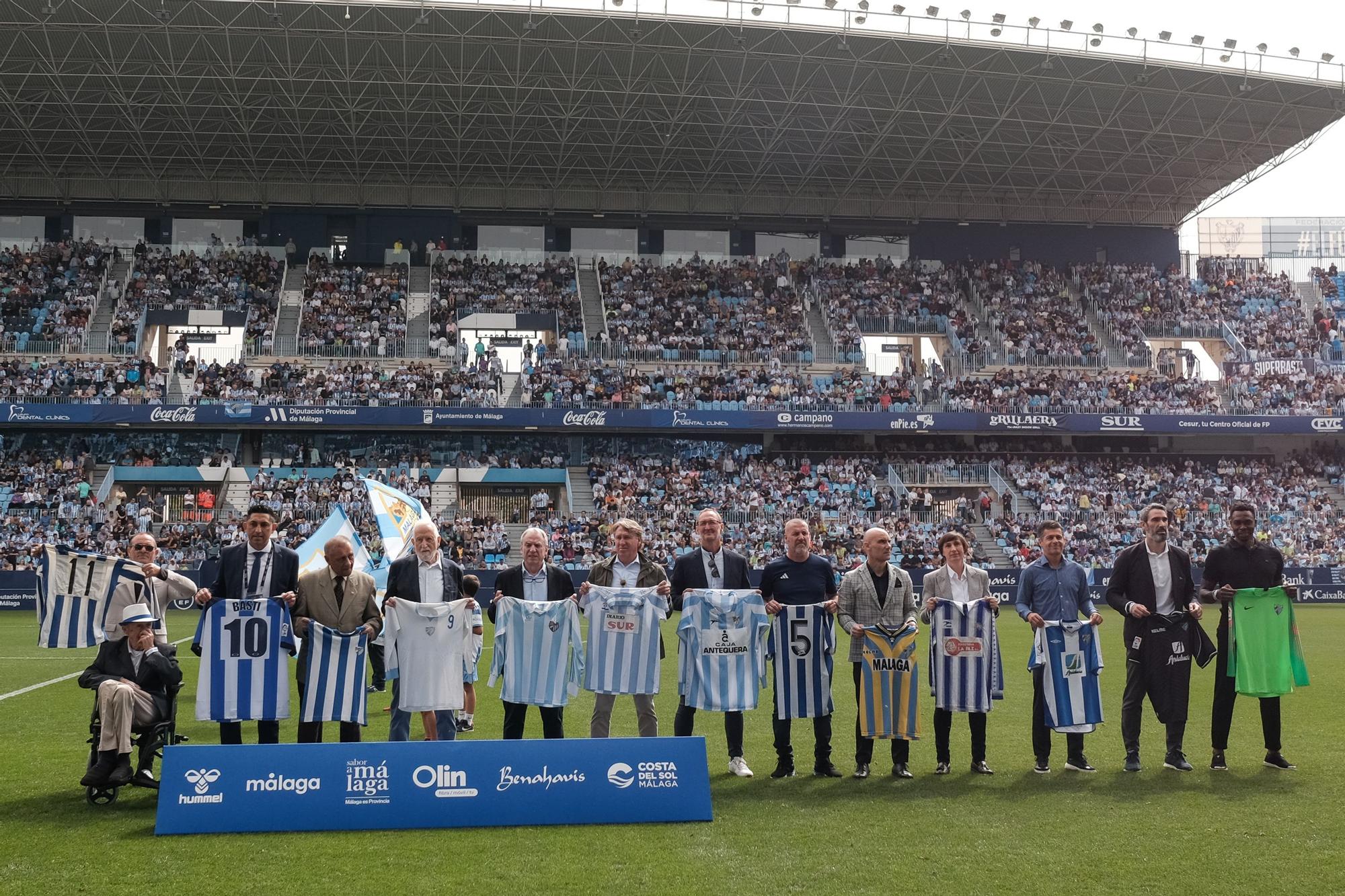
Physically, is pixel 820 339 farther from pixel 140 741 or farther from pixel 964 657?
pixel 140 741

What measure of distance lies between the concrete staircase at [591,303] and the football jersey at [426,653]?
32.9 metres

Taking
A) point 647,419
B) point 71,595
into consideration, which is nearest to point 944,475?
point 647,419

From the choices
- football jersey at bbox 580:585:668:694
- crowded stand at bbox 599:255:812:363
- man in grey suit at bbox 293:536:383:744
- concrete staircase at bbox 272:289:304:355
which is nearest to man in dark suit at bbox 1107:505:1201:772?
football jersey at bbox 580:585:668:694

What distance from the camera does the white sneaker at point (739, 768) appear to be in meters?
9.47

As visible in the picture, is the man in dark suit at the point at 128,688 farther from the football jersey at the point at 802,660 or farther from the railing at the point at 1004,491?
the railing at the point at 1004,491

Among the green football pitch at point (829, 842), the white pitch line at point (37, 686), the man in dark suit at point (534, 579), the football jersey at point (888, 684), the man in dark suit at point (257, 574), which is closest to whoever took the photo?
the green football pitch at point (829, 842)

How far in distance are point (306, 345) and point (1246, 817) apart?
36.6m

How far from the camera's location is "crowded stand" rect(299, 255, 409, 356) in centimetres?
4078

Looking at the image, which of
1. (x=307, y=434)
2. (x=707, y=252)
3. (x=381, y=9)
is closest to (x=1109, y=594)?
(x=381, y=9)

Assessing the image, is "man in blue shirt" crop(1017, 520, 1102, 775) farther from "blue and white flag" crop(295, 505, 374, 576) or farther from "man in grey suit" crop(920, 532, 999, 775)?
"blue and white flag" crop(295, 505, 374, 576)

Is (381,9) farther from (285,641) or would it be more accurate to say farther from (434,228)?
(285,641)

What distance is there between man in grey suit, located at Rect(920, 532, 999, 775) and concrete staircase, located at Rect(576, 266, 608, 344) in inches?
1291

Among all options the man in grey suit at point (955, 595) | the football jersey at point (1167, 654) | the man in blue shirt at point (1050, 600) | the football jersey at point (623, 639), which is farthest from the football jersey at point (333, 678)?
the football jersey at point (1167, 654)

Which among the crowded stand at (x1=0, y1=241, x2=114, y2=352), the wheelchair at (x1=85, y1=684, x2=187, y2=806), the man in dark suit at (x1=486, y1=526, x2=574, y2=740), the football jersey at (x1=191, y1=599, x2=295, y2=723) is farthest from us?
the crowded stand at (x1=0, y1=241, x2=114, y2=352)
